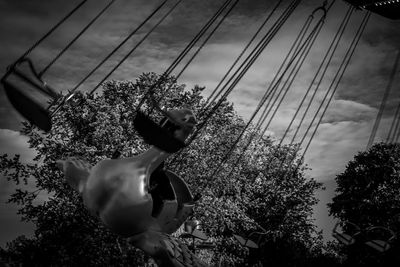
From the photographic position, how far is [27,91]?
2.23 m

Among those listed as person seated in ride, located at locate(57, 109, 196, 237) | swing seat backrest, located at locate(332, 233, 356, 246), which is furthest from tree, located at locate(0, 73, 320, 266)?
person seated in ride, located at locate(57, 109, 196, 237)

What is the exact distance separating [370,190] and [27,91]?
84.6 feet

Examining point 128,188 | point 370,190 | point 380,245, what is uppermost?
point 370,190

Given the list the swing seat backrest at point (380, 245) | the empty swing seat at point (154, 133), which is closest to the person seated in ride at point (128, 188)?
the empty swing seat at point (154, 133)

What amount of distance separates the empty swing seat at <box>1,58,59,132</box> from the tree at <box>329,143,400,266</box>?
19924mm

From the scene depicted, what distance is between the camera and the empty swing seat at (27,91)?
7.33ft

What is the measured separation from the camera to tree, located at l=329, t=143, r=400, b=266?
69.3 ft

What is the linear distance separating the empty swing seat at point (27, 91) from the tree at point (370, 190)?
1992cm

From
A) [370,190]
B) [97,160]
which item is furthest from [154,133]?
[370,190]

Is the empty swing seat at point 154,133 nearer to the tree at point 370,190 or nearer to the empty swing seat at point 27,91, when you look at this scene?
the empty swing seat at point 27,91

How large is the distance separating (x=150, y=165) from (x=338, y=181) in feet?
89.9

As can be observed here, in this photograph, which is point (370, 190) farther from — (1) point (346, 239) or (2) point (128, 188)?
(2) point (128, 188)

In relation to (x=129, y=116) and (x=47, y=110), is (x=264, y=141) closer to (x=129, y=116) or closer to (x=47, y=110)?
(x=129, y=116)

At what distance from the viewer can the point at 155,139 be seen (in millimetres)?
1891
